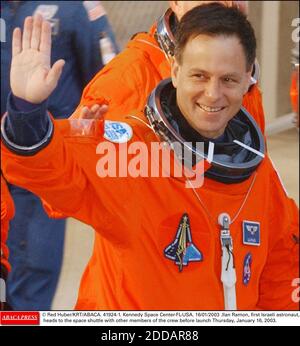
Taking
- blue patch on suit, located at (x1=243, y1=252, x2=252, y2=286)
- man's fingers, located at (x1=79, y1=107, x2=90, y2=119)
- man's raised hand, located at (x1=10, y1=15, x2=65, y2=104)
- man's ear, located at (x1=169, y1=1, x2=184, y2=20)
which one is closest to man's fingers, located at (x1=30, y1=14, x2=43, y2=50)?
man's raised hand, located at (x1=10, y1=15, x2=65, y2=104)

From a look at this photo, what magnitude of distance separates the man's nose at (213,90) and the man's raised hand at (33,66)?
232 mm

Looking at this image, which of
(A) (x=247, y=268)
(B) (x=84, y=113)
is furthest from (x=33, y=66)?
(A) (x=247, y=268)

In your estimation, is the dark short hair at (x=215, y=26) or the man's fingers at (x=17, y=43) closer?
the man's fingers at (x=17, y=43)

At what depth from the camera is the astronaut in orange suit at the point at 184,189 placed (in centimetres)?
183

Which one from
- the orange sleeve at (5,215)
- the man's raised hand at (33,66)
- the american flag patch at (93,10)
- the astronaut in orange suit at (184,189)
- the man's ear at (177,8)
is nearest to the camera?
the man's raised hand at (33,66)

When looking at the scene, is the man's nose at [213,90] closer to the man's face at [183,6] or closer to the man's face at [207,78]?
the man's face at [207,78]

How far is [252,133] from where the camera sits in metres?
1.97

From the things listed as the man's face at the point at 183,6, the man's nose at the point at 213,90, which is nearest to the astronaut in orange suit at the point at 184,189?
the man's nose at the point at 213,90

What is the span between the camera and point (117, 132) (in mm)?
1832

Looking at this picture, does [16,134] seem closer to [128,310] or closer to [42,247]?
[128,310]

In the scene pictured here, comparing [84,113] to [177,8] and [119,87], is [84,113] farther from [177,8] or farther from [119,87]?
[177,8]

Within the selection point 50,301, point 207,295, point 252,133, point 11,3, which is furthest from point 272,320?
point 11,3

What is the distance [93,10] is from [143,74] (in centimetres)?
37

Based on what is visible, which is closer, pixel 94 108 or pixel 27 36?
pixel 27 36
